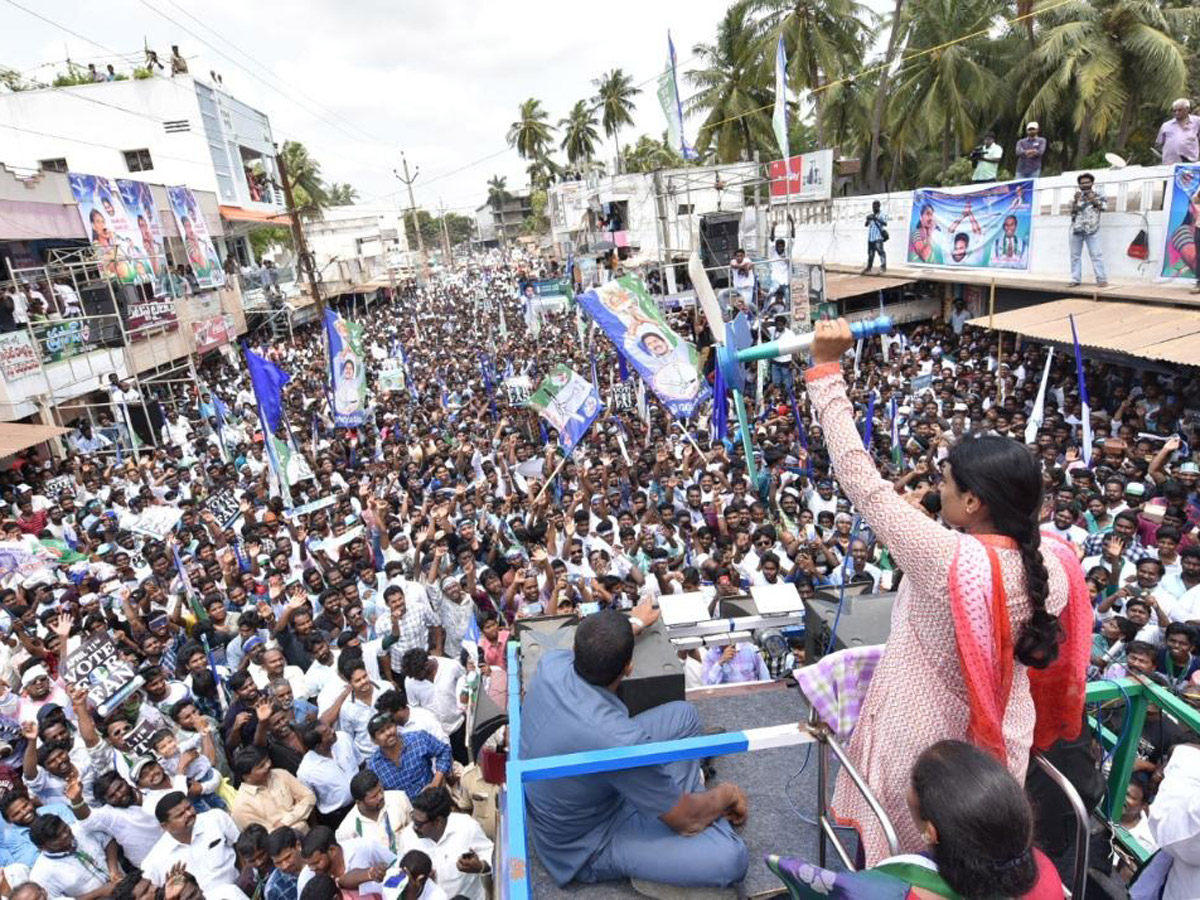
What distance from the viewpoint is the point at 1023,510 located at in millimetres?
1646

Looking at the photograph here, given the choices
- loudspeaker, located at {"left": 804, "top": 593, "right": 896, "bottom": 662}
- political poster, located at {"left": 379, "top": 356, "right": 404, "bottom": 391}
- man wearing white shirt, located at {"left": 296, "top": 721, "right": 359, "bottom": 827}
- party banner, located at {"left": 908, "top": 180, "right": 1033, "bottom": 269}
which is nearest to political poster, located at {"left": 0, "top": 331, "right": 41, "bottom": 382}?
political poster, located at {"left": 379, "top": 356, "right": 404, "bottom": 391}

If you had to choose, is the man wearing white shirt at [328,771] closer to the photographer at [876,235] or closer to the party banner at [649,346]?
the party banner at [649,346]

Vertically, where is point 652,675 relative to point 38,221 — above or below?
below

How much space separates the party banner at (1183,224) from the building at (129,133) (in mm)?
27379

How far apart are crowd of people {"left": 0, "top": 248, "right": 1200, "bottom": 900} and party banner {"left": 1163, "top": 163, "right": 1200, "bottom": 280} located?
1.56 metres

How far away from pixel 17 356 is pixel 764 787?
15838 mm

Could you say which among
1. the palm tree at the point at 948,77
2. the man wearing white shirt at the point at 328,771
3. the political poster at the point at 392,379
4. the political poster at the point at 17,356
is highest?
the palm tree at the point at 948,77

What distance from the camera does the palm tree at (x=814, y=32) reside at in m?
24.2

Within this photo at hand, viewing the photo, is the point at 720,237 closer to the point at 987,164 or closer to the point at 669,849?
the point at 987,164

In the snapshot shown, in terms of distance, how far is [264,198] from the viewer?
37.0 meters

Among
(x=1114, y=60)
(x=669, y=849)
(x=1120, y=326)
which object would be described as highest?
(x=1114, y=60)

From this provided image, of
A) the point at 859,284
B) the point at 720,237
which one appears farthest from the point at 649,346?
the point at 720,237

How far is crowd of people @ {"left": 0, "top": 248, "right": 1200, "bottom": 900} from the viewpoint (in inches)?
158

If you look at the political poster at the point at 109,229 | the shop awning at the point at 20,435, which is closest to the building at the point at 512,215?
the political poster at the point at 109,229
